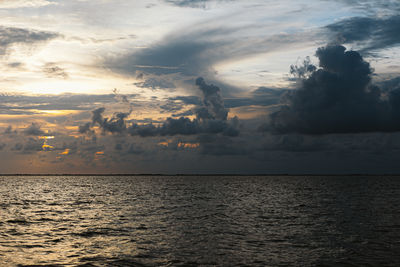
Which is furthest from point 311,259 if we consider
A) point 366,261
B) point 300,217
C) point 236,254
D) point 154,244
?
point 300,217

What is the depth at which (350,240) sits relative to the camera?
31219 millimetres

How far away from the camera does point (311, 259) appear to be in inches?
966

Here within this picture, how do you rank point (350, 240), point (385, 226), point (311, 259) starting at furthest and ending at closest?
point (385, 226) < point (350, 240) < point (311, 259)

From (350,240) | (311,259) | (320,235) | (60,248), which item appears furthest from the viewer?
(320,235)

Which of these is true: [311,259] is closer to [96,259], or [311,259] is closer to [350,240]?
[350,240]

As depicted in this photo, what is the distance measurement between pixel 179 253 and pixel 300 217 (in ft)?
84.1

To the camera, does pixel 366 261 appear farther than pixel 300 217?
No

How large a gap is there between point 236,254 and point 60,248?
13869 millimetres

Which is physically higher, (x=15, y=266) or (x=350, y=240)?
(x=15, y=266)

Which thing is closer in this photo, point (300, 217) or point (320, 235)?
point (320, 235)

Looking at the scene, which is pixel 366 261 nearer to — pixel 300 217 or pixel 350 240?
pixel 350 240

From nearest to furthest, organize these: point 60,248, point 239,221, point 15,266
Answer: point 15,266, point 60,248, point 239,221

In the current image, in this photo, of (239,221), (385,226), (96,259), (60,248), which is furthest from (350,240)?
(60,248)

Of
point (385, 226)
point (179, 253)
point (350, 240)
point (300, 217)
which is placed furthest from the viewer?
point (300, 217)
